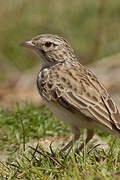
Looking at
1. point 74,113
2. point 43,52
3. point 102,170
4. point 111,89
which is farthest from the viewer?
point 111,89

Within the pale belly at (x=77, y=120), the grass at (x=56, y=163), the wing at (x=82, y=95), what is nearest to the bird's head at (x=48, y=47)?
the wing at (x=82, y=95)

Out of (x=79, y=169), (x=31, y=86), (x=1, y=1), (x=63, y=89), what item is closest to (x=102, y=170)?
(x=79, y=169)

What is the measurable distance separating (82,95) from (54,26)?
10.1m

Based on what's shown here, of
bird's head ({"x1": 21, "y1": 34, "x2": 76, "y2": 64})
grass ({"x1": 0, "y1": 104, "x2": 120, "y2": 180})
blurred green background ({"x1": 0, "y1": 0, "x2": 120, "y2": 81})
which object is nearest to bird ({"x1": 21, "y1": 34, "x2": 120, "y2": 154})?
bird's head ({"x1": 21, "y1": 34, "x2": 76, "y2": 64})

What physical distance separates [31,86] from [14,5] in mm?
4179

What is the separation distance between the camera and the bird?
544 cm

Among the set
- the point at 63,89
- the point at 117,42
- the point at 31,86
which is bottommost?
the point at 63,89

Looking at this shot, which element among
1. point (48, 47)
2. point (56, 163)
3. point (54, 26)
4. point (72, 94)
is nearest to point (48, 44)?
point (48, 47)

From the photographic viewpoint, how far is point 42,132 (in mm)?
7414

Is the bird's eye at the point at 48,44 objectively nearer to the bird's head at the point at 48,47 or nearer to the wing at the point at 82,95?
the bird's head at the point at 48,47

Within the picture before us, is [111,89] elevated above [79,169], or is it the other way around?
[111,89]

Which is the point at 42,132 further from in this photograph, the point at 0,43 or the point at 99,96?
the point at 0,43

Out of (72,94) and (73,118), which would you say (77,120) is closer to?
(73,118)

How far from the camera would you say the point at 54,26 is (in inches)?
612
